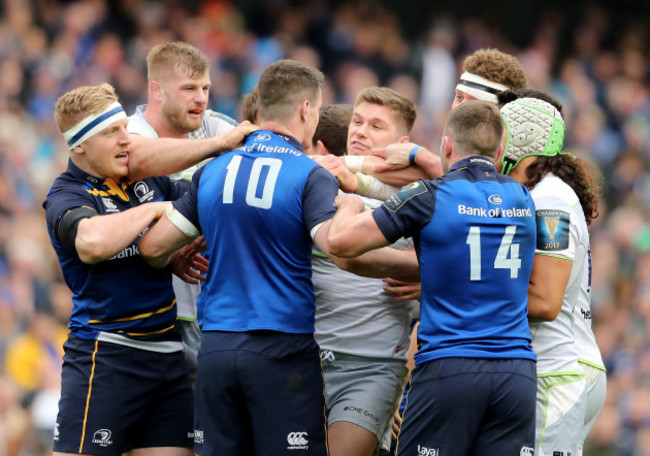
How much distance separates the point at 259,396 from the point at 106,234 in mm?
1288

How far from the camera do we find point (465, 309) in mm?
5387

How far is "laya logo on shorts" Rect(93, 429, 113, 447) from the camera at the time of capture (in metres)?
6.02

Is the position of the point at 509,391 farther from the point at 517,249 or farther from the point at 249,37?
the point at 249,37

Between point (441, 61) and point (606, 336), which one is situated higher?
point (441, 61)

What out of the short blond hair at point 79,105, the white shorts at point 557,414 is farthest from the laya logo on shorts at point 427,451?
the short blond hair at point 79,105

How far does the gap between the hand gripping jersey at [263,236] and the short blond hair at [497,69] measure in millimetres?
1959

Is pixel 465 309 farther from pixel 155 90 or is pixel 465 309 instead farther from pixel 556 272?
pixel 155 90

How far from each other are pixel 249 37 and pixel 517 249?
1192 cm

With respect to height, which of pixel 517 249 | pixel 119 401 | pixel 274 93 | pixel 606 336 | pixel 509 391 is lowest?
pixel 606 336

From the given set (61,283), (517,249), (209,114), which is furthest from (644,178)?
(517,249)

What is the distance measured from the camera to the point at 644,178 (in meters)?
17.7

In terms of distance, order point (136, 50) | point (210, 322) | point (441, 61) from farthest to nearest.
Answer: point (441, 61), point (136, 50), point (210, 322)

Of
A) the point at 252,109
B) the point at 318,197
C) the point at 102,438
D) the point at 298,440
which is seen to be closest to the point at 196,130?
the point at 252,109

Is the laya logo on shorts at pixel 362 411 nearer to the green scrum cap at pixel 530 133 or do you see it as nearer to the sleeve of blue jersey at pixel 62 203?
the green scrum cap at pixel 530 133
